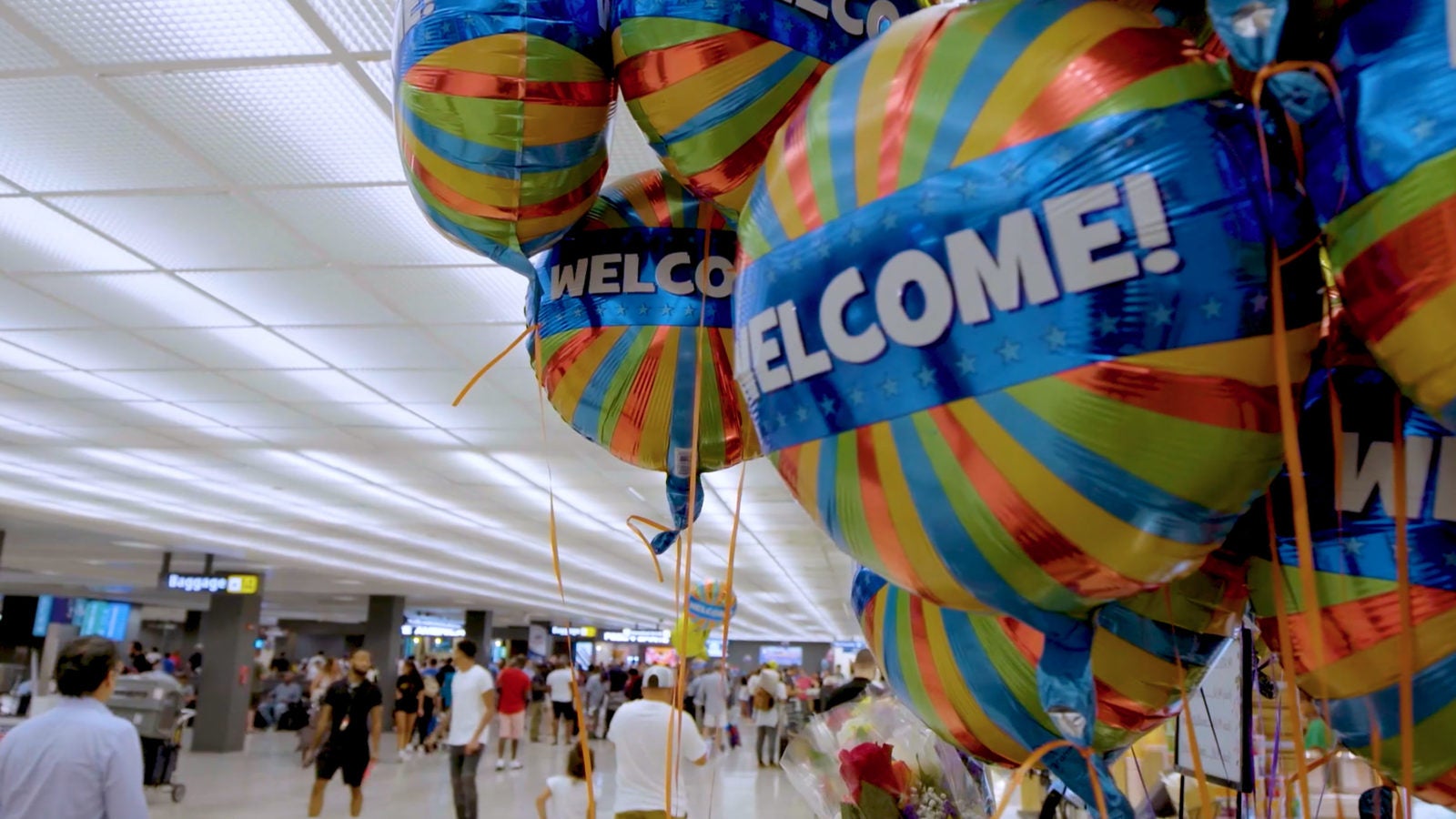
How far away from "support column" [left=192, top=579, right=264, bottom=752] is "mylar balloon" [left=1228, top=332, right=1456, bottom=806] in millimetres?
13576

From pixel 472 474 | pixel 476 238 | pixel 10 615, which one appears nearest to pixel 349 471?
pixel 472 474

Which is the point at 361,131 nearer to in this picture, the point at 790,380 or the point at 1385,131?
the point at 790,380

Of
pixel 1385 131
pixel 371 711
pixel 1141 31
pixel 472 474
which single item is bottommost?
pixel 371 711

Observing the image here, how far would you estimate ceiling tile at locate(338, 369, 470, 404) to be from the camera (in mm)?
5211

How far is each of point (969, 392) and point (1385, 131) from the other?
0.25 m

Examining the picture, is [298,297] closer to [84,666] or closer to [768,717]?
[84,666]

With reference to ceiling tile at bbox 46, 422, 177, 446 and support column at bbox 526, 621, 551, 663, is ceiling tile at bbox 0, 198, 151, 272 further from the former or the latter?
support column at bbox 526, 621, 551, 663

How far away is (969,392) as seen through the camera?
1.98ft

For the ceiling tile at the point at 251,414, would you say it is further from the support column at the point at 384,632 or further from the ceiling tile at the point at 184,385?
the support column at the point at 384,632

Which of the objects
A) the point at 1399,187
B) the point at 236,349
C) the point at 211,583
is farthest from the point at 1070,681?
the point at 211,583

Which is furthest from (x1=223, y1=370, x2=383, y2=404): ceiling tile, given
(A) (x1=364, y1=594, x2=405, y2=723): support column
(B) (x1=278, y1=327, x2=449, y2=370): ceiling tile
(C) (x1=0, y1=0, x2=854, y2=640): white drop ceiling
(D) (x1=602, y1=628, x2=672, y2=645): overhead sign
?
(D) (x1=602, y1=628, x2=672, y2=645): overhead sign

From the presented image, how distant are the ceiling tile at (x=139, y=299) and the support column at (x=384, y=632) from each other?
14263 mm

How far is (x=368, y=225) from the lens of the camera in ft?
11.7

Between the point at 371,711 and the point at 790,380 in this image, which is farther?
the point at 371,711
